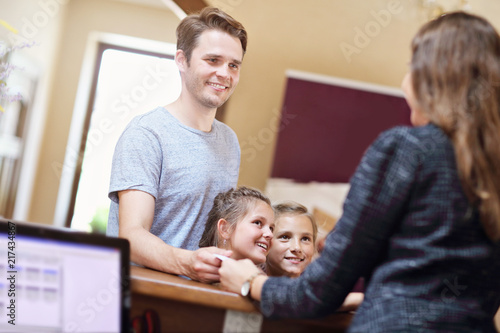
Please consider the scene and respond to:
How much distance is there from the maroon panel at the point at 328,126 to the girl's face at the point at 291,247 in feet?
7.00

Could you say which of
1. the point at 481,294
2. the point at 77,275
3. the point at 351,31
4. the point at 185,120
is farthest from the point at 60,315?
the point at 351,31

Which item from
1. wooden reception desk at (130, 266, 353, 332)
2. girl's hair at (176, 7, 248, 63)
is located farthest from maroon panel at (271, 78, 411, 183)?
wooden reception desk at (130, 266, 353, 332)

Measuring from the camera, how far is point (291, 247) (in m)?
1.75

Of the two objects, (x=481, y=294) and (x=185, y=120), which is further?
(x=185, y=120)

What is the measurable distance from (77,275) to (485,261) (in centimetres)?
71

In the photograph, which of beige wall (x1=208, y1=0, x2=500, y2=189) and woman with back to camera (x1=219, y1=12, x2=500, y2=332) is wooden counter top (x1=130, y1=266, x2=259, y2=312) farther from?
beige wall (x1=208, y1=0, x2=500, y2=189)

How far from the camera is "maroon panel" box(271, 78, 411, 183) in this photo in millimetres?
3955

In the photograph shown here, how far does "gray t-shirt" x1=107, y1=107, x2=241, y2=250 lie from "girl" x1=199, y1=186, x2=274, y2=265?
5cm

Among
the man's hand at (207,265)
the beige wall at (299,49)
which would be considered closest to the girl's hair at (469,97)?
the man's hand at (207,265)

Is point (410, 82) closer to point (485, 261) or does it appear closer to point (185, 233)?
point (485, 261)

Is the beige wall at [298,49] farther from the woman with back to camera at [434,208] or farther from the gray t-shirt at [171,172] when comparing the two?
the woman with back to camera at [434,208]

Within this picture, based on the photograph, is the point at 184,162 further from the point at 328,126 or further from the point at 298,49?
the point at 298,49

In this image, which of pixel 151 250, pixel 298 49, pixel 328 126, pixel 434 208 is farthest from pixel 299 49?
pixel 434 208

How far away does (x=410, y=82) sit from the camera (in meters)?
1.01
